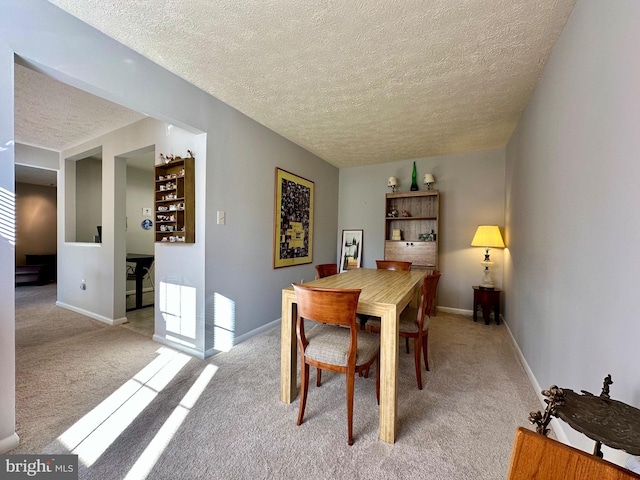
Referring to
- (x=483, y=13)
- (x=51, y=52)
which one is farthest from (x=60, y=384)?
(x=483, y=13)

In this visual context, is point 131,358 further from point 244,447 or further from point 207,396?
point 244,447

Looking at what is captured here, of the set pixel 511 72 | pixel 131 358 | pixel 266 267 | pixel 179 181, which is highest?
pixel 511 72

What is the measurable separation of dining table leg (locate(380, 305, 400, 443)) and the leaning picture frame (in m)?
3.23

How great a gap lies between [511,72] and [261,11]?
6.27 feet

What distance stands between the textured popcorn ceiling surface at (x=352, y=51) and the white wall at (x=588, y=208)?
37 centimetres

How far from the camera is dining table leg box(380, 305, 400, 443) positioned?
1.46m

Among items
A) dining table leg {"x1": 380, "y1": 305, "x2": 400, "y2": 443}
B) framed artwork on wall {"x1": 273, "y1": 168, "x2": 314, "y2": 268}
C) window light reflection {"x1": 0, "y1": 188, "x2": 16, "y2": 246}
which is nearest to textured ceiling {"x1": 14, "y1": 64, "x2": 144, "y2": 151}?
window light reflection {"x1": 0, "y1": 188, "x2": 16, "y2": 246}

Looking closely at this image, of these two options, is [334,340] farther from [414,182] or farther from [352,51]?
[414,182]

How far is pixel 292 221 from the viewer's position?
3662 mm

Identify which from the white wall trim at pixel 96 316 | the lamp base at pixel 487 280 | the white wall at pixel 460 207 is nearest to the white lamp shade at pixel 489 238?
the lamp base at pixel 487 280

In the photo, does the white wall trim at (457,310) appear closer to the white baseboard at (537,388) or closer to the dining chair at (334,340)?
the white baseboard at (537,388)

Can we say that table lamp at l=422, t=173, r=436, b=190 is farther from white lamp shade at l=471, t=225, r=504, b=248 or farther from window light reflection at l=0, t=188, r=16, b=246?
window light reflection at l=0, t=188, r=16, b=246

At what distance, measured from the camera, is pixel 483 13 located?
4.94 ft

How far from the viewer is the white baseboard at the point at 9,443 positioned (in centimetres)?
135
